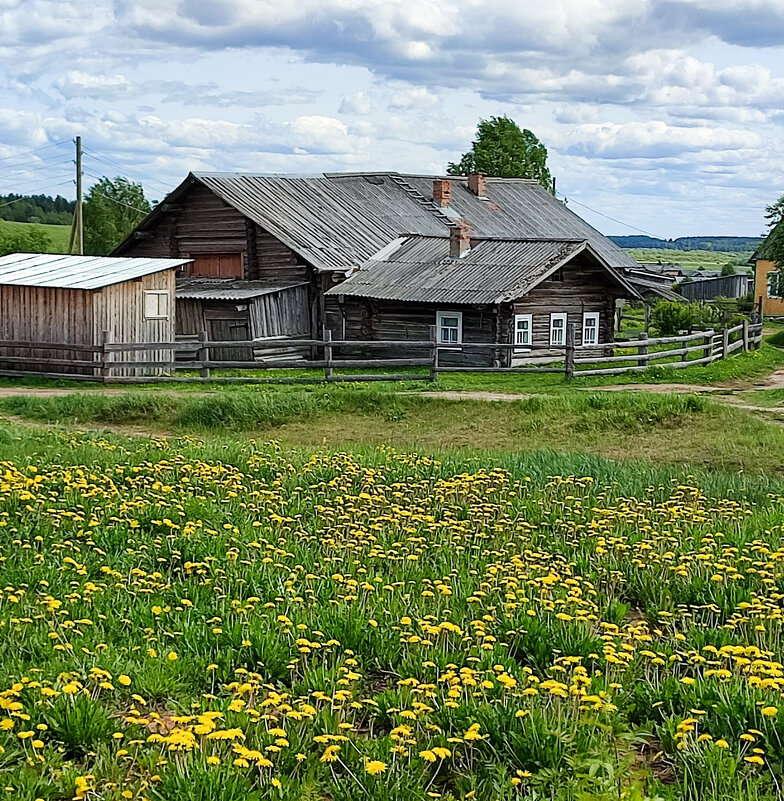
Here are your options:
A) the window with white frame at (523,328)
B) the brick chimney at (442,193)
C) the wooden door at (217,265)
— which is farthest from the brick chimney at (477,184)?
the window with white frame at (523,328)

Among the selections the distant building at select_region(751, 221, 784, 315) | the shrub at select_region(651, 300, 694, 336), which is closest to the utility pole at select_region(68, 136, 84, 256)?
the shrub at select_region(651, 300, 694, 336)

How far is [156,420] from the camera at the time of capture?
20.9m

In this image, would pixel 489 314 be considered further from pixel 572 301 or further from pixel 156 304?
pixel 156 304

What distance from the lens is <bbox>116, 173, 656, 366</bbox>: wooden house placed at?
104ft

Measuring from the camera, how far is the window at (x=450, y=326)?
31.8m

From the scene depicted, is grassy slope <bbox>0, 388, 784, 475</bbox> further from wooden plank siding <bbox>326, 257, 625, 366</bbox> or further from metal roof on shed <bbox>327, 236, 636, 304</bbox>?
metal roof on shed <bbox>327, 236, 636, 304</bbox>

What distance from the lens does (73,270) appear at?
1140 inches

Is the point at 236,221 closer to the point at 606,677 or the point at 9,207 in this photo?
the point at 606,677

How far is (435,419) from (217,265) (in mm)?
17432

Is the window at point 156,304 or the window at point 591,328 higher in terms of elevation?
the window at point 156,304

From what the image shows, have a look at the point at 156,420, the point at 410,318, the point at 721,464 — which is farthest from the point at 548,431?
the point at 410,318

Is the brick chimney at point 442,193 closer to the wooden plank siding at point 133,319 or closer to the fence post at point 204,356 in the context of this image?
the wooden plank siding at point 133,319

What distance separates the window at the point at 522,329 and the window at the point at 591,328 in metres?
2.38

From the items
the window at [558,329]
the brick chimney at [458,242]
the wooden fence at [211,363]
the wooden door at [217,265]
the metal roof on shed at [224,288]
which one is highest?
the brick chimney at [458,242]
